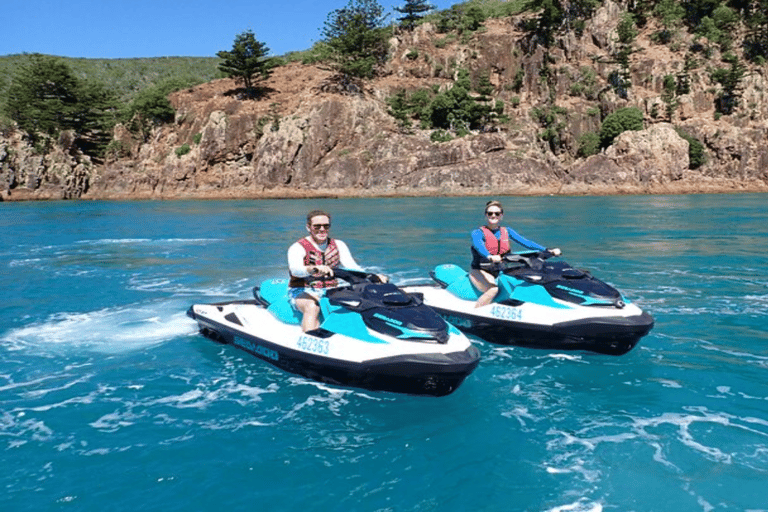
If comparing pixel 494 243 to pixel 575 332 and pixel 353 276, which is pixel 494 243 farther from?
pixel 353 276

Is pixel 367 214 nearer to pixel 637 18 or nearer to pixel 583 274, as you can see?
pixel 583 274

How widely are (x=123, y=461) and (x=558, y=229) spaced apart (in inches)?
823

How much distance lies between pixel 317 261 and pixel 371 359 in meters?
1.73

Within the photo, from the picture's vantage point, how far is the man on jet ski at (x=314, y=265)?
679cm

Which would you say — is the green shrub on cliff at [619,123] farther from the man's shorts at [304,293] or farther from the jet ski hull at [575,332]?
the man's shorts at [304,293]

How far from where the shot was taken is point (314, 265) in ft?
23.2

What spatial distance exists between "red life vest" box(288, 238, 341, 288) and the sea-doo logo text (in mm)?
861

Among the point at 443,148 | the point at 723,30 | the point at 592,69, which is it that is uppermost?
the point at 723,30

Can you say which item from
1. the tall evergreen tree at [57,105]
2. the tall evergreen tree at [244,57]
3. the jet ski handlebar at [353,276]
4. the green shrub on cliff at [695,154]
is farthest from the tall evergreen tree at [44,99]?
the jet ski handlebar at [353,276]

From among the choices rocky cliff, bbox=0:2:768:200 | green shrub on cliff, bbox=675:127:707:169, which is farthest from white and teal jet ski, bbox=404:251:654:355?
green shrub on cliff, bbox=675:127:707:169

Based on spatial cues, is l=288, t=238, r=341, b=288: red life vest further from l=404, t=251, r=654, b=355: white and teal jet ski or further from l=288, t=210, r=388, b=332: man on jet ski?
l=404, t=251, r=654, b=355: white and teal jet ski

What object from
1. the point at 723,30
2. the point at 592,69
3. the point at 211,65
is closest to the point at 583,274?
the point at 592,69

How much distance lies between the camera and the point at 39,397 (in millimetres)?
6457

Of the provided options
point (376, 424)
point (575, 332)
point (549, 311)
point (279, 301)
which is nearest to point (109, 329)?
point (279, 301)
